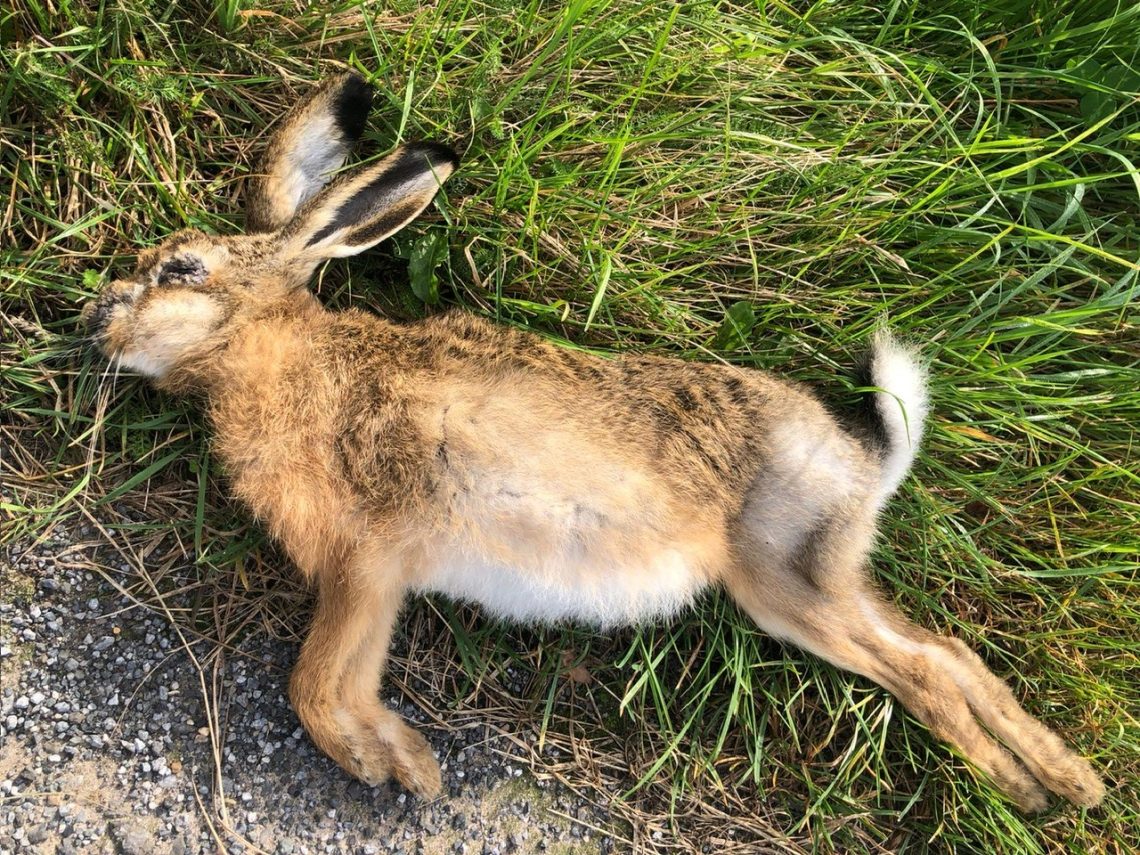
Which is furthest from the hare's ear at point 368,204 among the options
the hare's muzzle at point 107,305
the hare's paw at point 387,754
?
the hare's paw at point 387,754

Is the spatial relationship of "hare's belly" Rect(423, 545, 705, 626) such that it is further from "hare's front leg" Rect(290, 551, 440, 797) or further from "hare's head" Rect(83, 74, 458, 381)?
"hare's head" Rect(83, 74, 458, 381)

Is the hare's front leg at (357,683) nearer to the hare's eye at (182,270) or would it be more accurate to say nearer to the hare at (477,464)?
Answer: the hare at (477,464)

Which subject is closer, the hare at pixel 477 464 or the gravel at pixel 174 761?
the hare at pixel 477 464

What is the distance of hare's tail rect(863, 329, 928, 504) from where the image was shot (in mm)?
4047

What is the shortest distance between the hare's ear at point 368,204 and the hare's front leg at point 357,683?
1193 mm

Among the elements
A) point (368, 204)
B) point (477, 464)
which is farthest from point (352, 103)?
point (477, 464)

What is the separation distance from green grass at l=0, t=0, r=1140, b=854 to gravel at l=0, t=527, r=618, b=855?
178mm

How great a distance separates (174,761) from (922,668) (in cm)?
282

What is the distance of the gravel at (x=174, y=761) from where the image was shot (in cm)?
395

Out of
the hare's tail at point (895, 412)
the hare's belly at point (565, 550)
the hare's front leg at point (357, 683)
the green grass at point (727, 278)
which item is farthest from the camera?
the green grass at point (727, 278)

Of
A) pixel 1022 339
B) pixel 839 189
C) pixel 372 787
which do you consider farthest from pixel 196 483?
pixel 1022 339

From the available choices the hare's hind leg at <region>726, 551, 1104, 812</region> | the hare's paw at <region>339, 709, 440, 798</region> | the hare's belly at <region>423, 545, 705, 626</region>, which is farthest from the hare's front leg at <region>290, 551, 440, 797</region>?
the hare's hind leg at <region>726, 551, 1104, 812</region>

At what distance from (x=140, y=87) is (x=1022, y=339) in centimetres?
360

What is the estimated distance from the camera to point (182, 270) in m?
3.98
